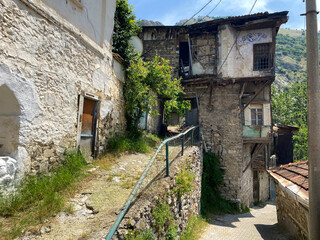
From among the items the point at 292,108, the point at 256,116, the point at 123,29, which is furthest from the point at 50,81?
the point at 292,108

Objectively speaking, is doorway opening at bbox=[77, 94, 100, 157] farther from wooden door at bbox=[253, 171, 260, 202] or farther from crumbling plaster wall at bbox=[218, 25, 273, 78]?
wooden door at bbox=[253, 171, 260, 202]

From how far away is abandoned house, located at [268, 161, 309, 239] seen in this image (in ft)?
16.2

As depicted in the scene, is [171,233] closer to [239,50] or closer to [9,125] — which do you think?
[9,125]

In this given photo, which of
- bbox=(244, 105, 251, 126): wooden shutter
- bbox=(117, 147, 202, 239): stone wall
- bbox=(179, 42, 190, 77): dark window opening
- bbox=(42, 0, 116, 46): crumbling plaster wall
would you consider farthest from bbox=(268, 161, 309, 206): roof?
bbox=(179, 42, 190, 77): dark window opening

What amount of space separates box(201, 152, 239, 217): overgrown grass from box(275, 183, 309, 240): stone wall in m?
2.77

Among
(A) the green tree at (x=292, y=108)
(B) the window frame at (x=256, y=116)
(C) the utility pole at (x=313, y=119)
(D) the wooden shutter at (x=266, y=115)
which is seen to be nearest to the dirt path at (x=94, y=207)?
(C) the utility pole at (x=313, y=119)

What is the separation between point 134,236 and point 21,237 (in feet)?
4.52

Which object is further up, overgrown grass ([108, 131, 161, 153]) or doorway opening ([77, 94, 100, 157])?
doorway opening ([77, 94, 100, 157])

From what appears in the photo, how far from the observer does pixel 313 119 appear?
10.6 feet

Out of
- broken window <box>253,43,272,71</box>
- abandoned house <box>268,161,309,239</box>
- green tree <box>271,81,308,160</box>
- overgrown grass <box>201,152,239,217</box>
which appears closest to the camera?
abandoned house <box>268,161,309,239</box>

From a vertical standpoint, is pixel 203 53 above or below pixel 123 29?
above

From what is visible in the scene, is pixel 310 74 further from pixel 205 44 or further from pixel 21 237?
pixel 205 44

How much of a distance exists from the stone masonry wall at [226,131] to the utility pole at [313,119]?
7425 mm

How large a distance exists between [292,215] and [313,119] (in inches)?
192
